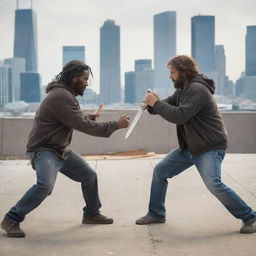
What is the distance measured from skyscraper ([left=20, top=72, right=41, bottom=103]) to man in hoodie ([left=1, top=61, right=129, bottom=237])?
510 feet

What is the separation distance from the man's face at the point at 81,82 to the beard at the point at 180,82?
0.86 meters

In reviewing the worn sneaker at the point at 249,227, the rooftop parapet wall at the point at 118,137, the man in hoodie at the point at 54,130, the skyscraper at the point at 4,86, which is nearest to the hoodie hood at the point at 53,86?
the man in hoodie at the point at 54,130

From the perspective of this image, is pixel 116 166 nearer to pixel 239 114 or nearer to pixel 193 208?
pixel 193 208

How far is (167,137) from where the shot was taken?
14.4 meters

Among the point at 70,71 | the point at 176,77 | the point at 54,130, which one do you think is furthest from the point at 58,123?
the point at 176,77

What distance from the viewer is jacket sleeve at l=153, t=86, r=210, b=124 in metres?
4.95

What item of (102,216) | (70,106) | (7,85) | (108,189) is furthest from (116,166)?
(7,85)

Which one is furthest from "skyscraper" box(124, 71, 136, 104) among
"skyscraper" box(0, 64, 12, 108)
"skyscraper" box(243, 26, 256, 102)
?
"skyscraper" box(243, 26, 256, 102)

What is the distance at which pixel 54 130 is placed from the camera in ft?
16.8

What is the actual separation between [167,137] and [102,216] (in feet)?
28.9

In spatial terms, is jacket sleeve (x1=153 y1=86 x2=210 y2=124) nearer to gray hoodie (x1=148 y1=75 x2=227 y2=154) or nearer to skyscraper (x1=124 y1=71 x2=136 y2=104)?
gray hoodie (x1=148 y1=75 x2=227 y2=154)

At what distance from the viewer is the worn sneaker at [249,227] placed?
16.6 feet

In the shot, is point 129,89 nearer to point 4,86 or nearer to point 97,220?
point 4,86

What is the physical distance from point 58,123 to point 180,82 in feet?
4.09
